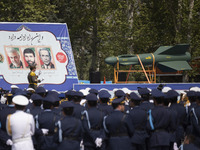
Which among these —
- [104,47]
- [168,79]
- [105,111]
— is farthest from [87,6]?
[105,111]

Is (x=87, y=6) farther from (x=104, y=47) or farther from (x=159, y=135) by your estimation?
(x=159, y=135)

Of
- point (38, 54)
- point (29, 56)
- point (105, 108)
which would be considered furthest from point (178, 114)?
point (29, 56)

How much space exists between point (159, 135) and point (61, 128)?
7.97 ft

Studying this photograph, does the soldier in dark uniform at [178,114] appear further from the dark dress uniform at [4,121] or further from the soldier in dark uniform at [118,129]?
the dark dress uniform at [4,121]

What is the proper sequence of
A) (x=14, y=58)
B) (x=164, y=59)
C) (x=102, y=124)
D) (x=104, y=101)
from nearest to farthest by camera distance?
(x=102, y=124) < (x=104, y=101) < (x=14, y=58) < (x=164, y=59)

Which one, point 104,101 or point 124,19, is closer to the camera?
point 104,101

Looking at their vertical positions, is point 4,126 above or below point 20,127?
below

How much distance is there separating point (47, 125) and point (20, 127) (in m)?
0.74

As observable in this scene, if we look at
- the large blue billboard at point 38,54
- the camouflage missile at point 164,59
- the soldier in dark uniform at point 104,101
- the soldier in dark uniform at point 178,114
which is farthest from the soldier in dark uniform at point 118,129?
the camouflage missile at point 164,59

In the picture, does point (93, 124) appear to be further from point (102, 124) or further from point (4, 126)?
point (4, 126)

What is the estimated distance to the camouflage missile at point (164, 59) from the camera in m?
23.6

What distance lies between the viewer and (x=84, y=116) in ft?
26.3

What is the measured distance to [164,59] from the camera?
79.4 ft

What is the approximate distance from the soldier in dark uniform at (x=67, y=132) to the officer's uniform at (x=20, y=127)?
0.59 metres
